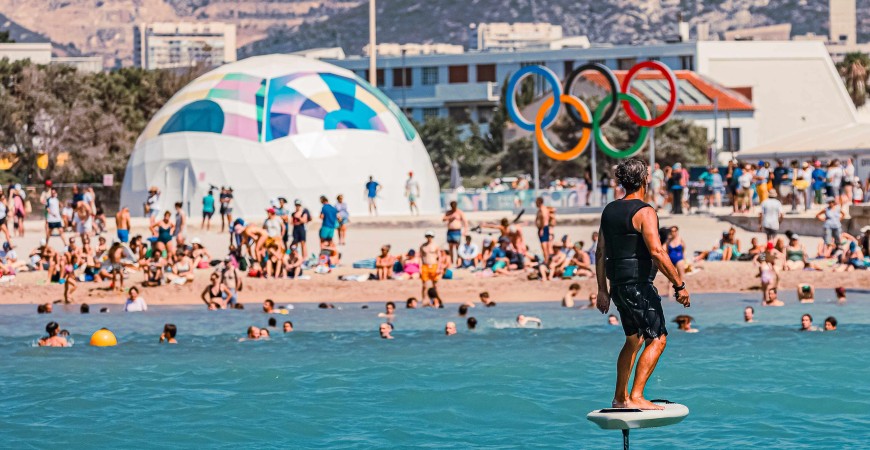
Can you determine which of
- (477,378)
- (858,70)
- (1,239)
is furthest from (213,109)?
(858,70)

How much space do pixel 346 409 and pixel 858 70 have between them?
74.5 meters

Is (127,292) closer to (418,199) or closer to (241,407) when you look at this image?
(241,407)

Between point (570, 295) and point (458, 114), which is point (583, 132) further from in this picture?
point (458, 114)

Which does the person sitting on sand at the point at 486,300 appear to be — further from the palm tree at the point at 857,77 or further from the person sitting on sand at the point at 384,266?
the palm tree at the point at 857,77

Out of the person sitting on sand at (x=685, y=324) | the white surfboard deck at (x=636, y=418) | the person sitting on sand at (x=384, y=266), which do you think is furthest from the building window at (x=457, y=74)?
the white surfboard deck at (x=636, y=418)

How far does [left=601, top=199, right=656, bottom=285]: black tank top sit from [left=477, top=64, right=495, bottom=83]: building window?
8271cm

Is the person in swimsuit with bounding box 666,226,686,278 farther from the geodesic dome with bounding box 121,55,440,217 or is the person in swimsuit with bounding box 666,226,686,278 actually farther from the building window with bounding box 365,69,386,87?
the building window with bounding box 365,69,386,87

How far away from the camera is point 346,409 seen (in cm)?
1841

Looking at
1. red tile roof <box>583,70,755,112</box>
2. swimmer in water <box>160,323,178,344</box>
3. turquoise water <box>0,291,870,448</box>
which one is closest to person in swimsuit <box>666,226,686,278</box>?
turquoise water <box>0,291,870,448</box>

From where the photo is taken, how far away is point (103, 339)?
2322 cm

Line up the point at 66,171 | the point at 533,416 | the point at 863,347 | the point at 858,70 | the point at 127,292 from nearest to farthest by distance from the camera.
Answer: the point at 533,416
the point at 863,347
the point at 127,292
the point at 66,171
the point at 858,70

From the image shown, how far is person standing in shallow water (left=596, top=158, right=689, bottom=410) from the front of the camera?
30.2ft

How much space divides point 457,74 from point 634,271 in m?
83.4

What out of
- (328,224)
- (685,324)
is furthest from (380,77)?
(685,324)
